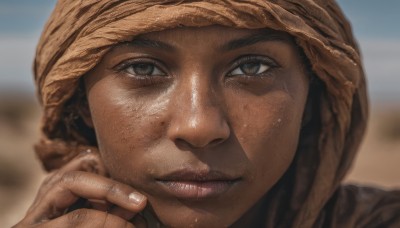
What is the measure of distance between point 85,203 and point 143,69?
29.1 inches

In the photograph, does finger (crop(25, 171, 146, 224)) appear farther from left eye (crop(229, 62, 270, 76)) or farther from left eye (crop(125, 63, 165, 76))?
left eye (crop(229, 62, 270, 76))

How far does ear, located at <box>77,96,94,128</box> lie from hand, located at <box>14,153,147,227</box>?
237 mm

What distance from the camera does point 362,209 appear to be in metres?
3.11

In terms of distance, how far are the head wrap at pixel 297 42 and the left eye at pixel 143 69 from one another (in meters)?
0.12

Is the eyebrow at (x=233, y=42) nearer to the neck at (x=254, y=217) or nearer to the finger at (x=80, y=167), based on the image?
the finger at (x=80, y=167)

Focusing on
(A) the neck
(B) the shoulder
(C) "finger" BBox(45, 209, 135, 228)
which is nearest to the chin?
(C) "finger" BBox(45, 209, 135, 228)

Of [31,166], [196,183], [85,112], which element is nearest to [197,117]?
[196,183]

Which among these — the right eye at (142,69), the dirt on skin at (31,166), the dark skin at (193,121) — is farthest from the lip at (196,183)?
the dirt on skin at (31,166)

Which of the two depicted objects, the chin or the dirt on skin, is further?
the dirt on skin

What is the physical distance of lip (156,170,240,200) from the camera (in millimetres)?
2408

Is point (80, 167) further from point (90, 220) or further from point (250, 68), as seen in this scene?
point (250, 68)

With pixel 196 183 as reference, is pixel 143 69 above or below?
above

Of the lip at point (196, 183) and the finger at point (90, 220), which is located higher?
the lip at point (196, 183)

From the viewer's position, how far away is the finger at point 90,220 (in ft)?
8.75
